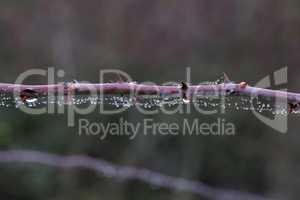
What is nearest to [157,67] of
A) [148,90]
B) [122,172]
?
[122,172]

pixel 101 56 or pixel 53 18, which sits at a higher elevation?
pixel 53 18

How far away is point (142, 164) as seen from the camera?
11.7ft

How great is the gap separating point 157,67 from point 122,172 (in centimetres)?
83

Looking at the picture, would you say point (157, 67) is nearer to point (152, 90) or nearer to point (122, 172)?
point (122, 172)

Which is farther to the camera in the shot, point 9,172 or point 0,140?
point 9,172

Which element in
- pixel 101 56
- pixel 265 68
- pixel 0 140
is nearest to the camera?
pixel 0 140

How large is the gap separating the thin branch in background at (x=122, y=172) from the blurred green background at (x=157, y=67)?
8 centimetres

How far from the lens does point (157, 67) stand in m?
3.60

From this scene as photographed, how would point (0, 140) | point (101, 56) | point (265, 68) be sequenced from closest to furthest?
point (0, 140), point (265, 68), point (101, 56)

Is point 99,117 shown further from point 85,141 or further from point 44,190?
point 44,190

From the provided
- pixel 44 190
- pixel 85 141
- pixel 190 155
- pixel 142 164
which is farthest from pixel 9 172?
pixel 190 155

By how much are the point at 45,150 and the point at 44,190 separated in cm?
28

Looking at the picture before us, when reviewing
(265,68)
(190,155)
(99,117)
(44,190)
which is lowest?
(44,190)

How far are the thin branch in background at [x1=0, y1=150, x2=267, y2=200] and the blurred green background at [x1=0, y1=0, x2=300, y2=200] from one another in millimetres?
81
